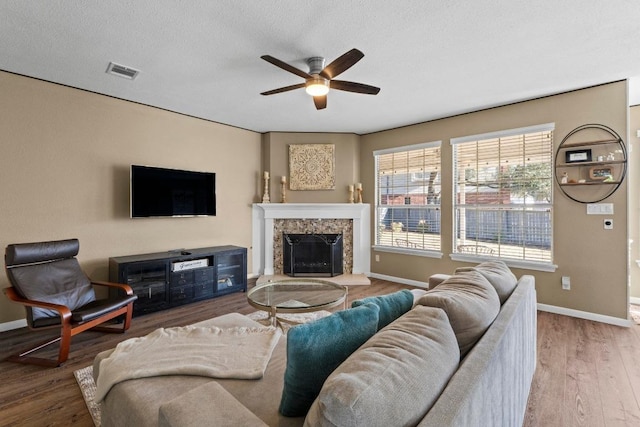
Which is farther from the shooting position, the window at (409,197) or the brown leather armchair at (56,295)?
the window at (409,197)

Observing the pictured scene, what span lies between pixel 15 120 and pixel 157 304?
245 centimetres

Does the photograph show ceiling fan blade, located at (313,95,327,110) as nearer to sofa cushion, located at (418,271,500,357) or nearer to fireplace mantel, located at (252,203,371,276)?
sofa cushion, located at (418,271,500,357)

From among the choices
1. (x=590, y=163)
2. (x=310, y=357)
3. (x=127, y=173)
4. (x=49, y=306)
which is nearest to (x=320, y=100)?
(x=310, y=357)

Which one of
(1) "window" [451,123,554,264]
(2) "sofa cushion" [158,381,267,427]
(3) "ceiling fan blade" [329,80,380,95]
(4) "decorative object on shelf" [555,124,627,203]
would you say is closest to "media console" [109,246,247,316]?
(3) "ceiling fan blade" [329,80,380,95]

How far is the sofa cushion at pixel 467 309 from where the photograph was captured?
4.58 ft

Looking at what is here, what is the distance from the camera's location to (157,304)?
385 centimetres

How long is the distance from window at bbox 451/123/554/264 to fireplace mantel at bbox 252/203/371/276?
63.3 inches

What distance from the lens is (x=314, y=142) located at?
18.4ft

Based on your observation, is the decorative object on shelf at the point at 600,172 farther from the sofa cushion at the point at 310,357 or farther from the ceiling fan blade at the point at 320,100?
the sofa cushion at the point at 310,357

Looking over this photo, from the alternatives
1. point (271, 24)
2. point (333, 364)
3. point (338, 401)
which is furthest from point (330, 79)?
point (338, 401)

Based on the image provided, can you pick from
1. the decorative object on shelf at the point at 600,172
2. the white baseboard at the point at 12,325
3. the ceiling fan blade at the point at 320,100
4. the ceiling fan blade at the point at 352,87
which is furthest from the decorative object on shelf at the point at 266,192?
the decorative object on shelf at the point at 600,172

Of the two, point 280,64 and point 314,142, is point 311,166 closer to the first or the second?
point 314,142

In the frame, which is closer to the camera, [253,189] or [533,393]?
[533,393]

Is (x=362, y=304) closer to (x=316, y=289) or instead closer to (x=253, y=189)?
(x=316, y=289)
